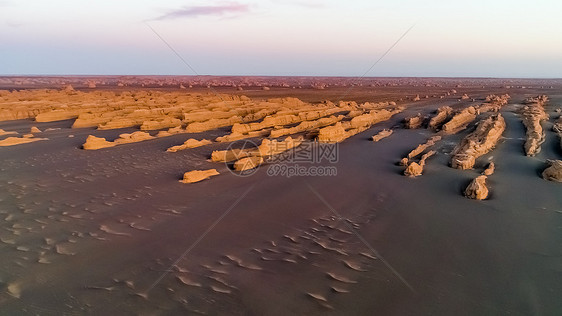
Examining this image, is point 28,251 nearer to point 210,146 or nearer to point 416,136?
point 210,146

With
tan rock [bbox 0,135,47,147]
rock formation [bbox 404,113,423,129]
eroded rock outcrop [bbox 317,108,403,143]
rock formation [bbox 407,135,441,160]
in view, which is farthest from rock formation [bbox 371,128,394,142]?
tan rock [bbox 0,135,47,147]

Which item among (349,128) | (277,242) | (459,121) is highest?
(459,121)

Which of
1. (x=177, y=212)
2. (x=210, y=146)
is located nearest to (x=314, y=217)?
(x=177, y=212)

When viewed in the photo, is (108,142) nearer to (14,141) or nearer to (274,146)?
(14,141)

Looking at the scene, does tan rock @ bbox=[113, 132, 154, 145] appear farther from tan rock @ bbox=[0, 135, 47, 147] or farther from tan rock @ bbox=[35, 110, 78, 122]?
tan rock @ bbox=[35, 110, 78, 122]

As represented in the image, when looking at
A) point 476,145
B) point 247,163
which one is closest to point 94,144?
point 247,163

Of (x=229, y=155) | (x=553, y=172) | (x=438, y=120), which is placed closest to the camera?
(x=553, y=172)
